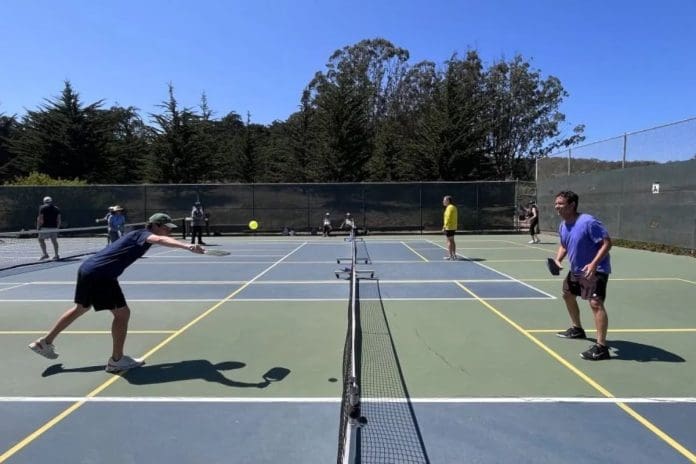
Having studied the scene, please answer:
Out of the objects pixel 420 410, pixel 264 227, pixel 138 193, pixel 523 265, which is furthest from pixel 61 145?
pixel 420 410

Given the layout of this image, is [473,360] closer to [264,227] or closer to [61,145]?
[264,227]

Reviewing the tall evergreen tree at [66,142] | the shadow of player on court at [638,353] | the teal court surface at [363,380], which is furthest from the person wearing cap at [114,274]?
the tall evergreen tree at [66,142]

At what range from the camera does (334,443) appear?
390 cm

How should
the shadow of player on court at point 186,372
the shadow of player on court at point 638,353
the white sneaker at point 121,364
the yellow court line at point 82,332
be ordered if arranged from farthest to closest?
the yellow court line at point 82,332, the shadow of player on court at point 638,353, the white sneaker at point 121,364, the shadow of player on court at point 186,372

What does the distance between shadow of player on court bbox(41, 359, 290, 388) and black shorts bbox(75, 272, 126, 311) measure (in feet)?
2.43

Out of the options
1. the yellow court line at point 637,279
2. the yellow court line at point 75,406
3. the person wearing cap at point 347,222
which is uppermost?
the person wearing cap at point 347,222

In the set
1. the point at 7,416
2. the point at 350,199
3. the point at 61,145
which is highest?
the point at 61,145

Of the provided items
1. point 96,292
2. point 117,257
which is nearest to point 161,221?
point 117,257

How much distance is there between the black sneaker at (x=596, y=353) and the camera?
579 centimetres

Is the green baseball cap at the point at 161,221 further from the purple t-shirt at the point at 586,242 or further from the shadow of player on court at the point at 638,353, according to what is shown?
the shadow of player on court at the point at 638,353

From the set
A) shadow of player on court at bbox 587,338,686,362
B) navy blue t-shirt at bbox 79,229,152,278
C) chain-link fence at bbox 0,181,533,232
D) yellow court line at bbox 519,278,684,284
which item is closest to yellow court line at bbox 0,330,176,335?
navy blue t-shirt at bbox 79,229,152,278

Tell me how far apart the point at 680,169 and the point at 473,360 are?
15.3m

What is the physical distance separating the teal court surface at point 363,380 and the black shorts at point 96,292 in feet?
2.42

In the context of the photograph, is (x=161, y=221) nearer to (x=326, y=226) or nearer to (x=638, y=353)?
(x=638, y=353)
